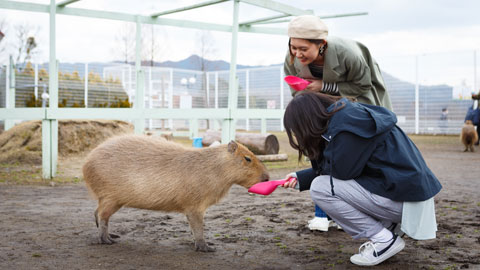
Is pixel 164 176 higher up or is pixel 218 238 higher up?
pixel 164 176

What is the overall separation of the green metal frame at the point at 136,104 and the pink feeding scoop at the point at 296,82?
3883 millimetres

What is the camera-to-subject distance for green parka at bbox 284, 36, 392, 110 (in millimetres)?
3031

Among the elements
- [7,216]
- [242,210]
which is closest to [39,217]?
[7,216]

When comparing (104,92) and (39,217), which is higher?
(104,92)

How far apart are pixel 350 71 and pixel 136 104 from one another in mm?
4568

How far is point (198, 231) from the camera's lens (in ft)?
10.3

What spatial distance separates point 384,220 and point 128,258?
4.82 feet

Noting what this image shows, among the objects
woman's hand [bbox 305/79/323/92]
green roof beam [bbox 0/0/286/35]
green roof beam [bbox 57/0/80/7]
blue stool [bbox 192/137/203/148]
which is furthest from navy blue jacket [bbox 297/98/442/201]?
blue stool [bbox 192/137/203/148]

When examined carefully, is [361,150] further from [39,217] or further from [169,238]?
[39,217]

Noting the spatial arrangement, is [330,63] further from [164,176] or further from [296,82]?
[164,176]

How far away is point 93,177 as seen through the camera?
3.35m

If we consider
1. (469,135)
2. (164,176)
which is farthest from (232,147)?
(469,135)

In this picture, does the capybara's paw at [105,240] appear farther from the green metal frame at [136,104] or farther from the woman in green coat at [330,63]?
the green metal frame at [136,104]

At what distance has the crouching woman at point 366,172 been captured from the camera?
2523 mm
